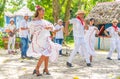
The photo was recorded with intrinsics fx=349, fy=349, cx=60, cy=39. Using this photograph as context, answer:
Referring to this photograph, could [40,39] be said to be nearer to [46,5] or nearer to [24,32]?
[24,32]

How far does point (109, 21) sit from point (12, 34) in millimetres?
11616

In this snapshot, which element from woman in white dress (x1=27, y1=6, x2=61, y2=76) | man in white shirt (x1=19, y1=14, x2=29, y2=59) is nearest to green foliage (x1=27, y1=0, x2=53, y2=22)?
man in white shirt (x1=19, y1=14, x2=29, y2=59)

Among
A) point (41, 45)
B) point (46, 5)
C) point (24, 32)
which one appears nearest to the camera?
point (41, 45)

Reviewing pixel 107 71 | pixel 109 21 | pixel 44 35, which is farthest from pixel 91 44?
pixel 109 21

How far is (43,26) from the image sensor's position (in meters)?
8.91

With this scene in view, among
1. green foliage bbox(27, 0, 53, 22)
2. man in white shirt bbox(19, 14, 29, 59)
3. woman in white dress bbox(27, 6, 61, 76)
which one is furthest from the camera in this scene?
green foliage bbox(27, 0, 53, 22)

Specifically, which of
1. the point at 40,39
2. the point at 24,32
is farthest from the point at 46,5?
the point at 40,39

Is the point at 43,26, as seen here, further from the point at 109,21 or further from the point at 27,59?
the point at 109,21

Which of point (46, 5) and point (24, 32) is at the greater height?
point (46, 5)

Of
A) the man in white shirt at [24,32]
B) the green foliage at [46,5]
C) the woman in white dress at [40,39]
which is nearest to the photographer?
the woman in white dress at [40,39]

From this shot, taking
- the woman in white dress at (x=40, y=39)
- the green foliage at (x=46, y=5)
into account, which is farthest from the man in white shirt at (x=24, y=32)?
the green foliage at (x=46, y=5)

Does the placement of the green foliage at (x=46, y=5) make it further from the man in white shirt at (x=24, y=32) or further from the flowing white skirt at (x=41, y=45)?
the flowing white skirt at (x=41, y=45)

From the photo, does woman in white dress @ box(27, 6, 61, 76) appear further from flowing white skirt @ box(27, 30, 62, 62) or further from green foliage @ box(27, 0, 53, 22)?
green foliage @ box(27, 0, 53, 22)

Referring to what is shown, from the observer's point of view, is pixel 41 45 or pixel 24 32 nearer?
pixel 41 45
